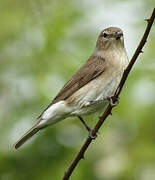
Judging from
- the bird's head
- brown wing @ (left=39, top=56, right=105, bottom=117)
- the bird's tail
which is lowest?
the bird's tail

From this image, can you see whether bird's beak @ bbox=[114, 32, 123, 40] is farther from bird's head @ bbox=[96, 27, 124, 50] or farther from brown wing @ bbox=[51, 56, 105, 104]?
Answer: brown wing @ bbox=[51, 56, 105, 104]

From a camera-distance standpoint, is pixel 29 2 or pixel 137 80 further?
pixel 137 80

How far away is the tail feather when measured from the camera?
3.99 meters

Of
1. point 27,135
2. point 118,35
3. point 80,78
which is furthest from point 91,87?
point 27,135

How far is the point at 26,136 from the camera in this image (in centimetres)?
414

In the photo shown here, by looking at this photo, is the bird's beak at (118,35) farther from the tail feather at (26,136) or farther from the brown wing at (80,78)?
the tail feather at (26,136)

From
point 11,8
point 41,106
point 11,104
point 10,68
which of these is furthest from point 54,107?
point 11,8

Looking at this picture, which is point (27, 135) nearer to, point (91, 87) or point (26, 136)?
point (26, 136)

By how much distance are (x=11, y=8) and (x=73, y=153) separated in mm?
1668

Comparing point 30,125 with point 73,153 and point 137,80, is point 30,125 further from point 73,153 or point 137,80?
point 137,80

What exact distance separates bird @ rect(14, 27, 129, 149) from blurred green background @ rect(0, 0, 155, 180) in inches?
3.4

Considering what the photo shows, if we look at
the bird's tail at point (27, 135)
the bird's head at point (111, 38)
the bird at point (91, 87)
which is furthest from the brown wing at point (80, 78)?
the bird's tail at point (27, 135)

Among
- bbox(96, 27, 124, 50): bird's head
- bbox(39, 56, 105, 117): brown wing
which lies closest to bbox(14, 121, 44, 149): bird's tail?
bbox(39, 56, 105, 117): brown wing

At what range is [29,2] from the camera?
12.0 feet
